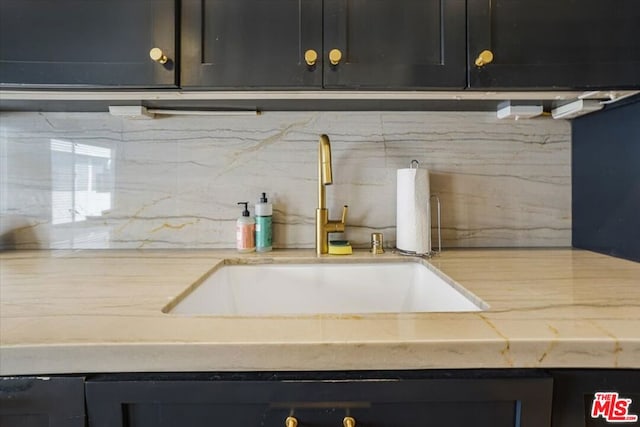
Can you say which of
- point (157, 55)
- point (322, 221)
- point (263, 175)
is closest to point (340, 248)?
point (322, 221)

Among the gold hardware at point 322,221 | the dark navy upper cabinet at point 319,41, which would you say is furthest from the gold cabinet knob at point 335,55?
the gold hardware at point 322,221

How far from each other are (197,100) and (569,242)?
1277 millimetres

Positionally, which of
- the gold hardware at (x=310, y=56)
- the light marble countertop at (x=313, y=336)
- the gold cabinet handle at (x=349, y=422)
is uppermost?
the gold hardware at (x=310, y=56)

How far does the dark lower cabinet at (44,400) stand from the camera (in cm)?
49

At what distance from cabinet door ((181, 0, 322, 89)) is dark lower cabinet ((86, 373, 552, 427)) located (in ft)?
2.20

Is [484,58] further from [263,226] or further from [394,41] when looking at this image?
[263,226]

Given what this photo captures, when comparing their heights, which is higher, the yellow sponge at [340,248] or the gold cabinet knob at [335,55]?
the gold cabinet knob at [335,55]

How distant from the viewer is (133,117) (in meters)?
1.13

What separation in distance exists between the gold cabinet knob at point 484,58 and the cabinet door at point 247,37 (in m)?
0.38

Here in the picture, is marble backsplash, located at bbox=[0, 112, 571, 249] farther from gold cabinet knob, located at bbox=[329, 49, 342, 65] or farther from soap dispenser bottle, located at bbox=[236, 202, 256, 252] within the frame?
gold cabinet knob, located at bbox=[329, 49, 342, 65]

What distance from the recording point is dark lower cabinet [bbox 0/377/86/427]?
0.49 m

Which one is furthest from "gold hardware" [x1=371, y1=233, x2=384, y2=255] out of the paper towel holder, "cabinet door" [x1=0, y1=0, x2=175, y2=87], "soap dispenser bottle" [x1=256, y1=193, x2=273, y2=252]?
"cabinet door" [x1=0, y1=0, x2=175, y2=87]

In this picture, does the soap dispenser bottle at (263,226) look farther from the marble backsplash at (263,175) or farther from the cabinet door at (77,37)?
the cabinet door at (77,37)

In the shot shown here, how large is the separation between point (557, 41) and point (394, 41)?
0.40 meters
